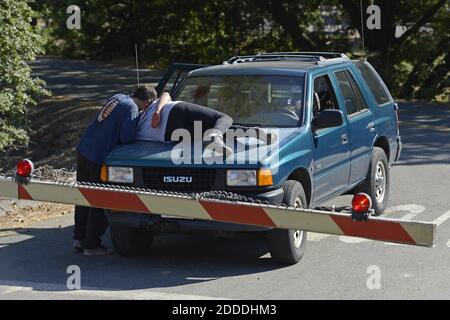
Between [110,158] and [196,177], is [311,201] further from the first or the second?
[110,158]

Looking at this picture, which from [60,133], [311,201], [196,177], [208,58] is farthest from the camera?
[208,58]

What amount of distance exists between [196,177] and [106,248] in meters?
1.54

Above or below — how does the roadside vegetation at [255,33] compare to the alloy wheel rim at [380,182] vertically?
above

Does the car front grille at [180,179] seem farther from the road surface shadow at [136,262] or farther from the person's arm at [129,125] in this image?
the road surface shadow at [136,262]

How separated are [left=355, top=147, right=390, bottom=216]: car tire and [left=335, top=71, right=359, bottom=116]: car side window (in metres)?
0.65

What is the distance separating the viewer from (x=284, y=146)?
8.70m

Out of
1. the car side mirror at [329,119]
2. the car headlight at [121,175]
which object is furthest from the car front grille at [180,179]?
the car side mirror at [329,119]

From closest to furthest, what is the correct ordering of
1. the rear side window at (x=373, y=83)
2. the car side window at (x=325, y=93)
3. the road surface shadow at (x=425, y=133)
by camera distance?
the car side window at (x=325, y=93), the rear side window at (x=373, y=83), the road surface shadow at (x=425, y=133)

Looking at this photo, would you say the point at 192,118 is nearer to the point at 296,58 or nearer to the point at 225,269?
the point at 225,269

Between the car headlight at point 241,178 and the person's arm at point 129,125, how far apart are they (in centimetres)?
124

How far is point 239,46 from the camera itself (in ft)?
111

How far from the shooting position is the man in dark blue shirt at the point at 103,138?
30.1ft
